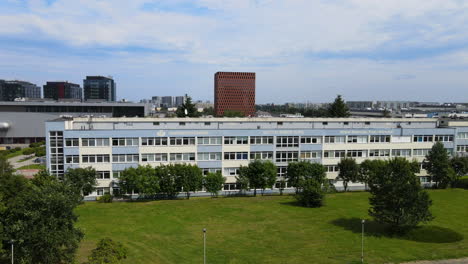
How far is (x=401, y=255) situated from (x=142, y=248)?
22.8 meters

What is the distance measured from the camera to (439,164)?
60.2 metres

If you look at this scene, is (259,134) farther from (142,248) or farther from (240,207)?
(142,248)

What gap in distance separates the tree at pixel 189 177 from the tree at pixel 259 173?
6.86 m

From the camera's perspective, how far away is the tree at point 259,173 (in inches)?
2099

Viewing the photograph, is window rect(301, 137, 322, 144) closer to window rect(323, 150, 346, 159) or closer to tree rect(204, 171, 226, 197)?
window rect(323, 150, 346, 159)

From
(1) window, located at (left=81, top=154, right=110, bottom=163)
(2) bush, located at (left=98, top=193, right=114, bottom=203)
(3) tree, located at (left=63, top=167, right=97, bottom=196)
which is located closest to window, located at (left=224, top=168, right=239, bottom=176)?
(2) bush, located at (left=98, top=193, right=114, bottom=203)

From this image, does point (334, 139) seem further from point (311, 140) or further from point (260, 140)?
point (260, 140)

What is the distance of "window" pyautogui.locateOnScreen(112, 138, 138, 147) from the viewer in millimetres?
53184

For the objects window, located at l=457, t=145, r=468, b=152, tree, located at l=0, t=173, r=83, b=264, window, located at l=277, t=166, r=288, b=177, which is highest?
window, located at l=457, t=145, r=468, b=152

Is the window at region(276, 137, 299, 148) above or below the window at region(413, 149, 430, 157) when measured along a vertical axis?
above

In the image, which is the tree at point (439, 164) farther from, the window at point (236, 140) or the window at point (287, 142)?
the window at point (236, 140)

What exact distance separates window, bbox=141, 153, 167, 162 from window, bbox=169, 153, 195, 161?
1.07 meters

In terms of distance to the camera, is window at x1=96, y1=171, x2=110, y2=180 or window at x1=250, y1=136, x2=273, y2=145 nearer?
window at x1=96, y1=171, x2=110, y2=180

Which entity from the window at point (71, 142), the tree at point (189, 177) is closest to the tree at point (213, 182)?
the tree at point (189, 177)
